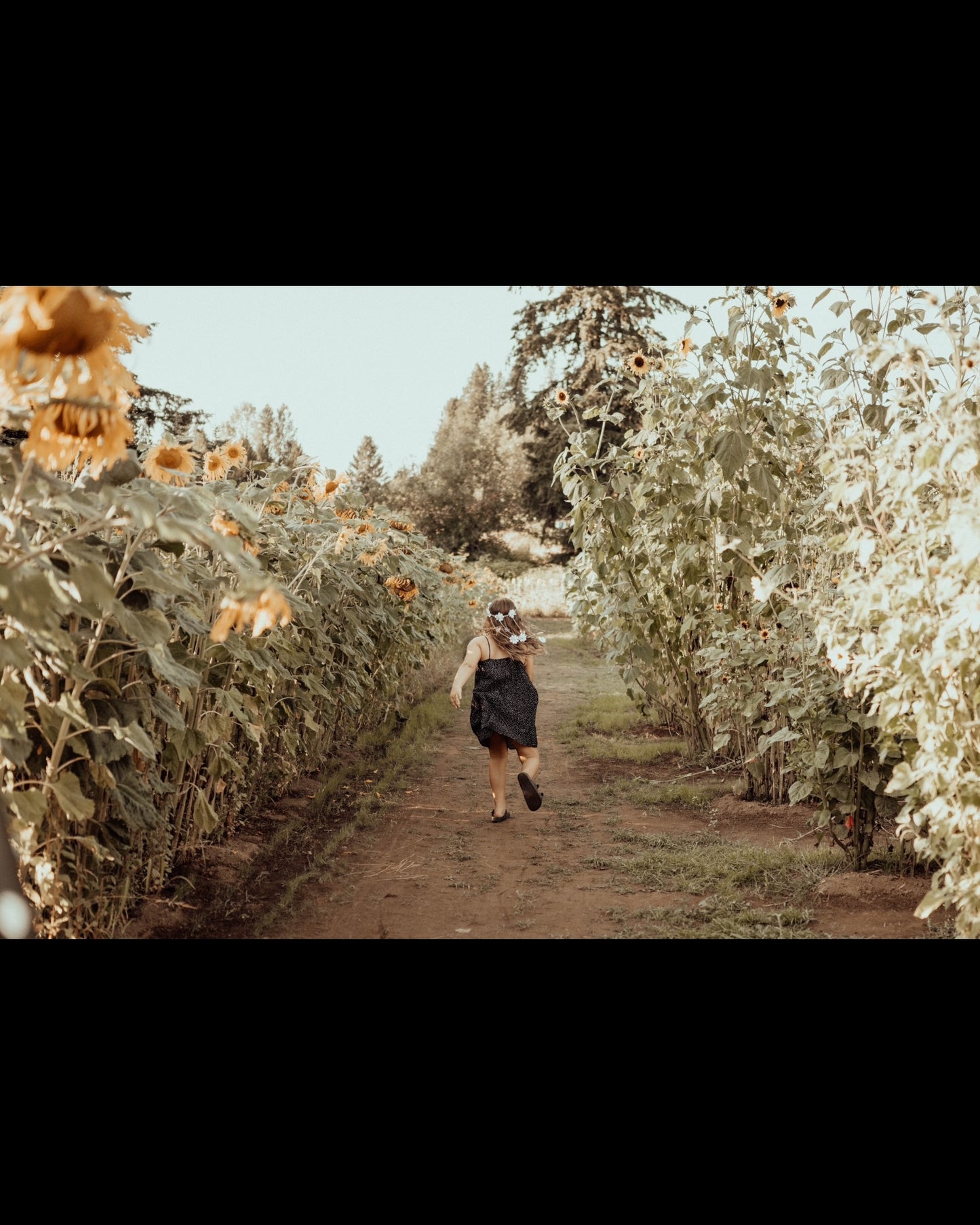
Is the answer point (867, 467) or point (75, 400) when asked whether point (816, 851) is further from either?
point (75, 400)

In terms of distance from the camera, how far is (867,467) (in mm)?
2334

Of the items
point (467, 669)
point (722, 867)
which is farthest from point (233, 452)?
point (722, 867)

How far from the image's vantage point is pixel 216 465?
3.62 metres

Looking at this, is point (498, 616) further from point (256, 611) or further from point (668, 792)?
point (256, 611)

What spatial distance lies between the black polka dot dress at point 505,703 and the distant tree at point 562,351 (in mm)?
12551

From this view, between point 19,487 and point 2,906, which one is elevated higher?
point 19,487

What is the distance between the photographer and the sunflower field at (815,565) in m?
2.13

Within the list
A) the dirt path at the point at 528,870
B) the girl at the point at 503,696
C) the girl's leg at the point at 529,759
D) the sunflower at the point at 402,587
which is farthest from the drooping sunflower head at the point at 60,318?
the sunflower at the point at 402,587

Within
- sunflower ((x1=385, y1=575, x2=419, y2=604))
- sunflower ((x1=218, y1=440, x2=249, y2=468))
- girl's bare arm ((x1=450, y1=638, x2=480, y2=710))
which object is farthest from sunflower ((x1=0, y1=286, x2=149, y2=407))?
sunflower ((x1=385, y1=575, x2=419, y2=604))

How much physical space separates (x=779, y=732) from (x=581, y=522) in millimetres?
1959

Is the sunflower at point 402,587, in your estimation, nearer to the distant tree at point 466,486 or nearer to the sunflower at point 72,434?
the sunflower at point 72,434

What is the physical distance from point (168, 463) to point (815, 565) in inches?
78.0

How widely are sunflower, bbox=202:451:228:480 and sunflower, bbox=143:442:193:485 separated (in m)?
0.88
